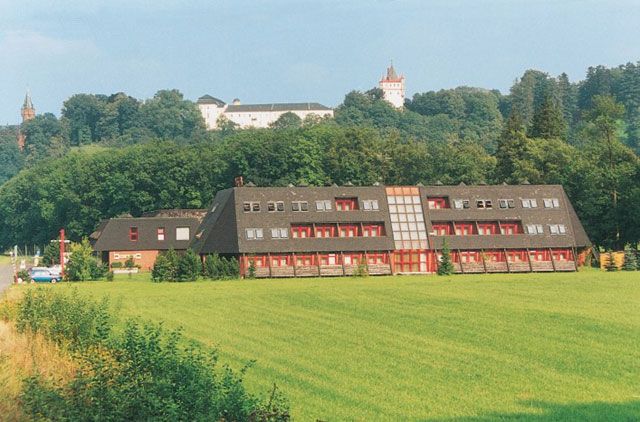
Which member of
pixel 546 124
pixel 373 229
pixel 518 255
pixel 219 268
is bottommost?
pixel 518 255

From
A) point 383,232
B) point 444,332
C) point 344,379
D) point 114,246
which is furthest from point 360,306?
point 114,246

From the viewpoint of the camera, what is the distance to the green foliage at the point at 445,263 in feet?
229

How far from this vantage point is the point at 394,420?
61.6 feet

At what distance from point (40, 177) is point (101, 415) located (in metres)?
131

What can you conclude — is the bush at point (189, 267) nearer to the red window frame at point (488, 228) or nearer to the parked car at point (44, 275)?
the parked car at point (44, 275)

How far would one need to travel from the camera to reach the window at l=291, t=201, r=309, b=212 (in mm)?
73438

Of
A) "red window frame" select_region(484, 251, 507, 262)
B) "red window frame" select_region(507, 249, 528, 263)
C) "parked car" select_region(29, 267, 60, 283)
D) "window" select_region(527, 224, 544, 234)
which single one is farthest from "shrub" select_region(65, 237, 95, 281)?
"window" select_region(527, 224, 544, 234)

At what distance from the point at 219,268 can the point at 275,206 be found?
7.78 meters

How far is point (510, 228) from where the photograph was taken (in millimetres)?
75750

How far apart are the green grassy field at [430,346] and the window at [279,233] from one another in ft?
63.3

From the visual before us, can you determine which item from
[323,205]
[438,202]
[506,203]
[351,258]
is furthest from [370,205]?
[506,203]

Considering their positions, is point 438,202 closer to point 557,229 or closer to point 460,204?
point 460,204

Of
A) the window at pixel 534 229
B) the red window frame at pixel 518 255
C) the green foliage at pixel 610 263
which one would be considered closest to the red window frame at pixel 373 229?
the red window frame at pixel 518 255

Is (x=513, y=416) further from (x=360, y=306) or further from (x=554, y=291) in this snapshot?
(x=554, y=291)
